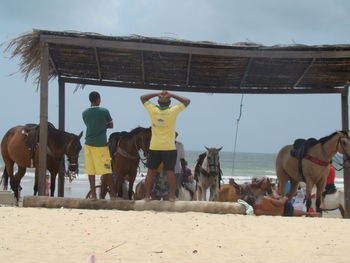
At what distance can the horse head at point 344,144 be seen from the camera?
10.3 m

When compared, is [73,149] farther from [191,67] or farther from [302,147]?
[302,147]

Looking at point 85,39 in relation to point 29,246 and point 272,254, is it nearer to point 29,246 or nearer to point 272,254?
point 29,246

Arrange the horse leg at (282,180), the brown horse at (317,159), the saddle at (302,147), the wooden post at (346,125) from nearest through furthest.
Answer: the brown horse at (317,159)
the saddle at (302,147)
the wooden post at (346,125)
the horse leg at (282,180)

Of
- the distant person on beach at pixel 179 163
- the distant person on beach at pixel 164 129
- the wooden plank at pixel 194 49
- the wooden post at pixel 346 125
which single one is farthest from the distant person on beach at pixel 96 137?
the wooden post at pixel 346 125

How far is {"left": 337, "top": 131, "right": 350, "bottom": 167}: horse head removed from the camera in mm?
10305

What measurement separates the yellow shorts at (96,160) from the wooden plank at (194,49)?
179 cm

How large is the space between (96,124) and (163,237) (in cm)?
289

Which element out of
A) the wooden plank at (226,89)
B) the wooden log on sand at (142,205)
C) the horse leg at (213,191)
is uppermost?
the wooden plank at (226,89)

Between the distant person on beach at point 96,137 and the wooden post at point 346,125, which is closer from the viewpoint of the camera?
the distant person on beach at point 96,137

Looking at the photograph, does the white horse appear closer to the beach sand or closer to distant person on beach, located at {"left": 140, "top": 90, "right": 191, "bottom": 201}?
distant person on beach, located at {"left": 140, "top": 90, "right": 191, "bottom": 201}

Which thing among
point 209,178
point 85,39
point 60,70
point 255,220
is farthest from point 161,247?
point 209,178

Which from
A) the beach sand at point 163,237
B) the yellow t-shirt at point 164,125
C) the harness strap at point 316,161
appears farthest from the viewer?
the harness strap at point 316,161

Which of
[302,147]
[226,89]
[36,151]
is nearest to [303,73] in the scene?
[302,147]

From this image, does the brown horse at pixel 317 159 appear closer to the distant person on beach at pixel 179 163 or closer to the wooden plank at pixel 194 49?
the wooden plank at pixel 194 49
